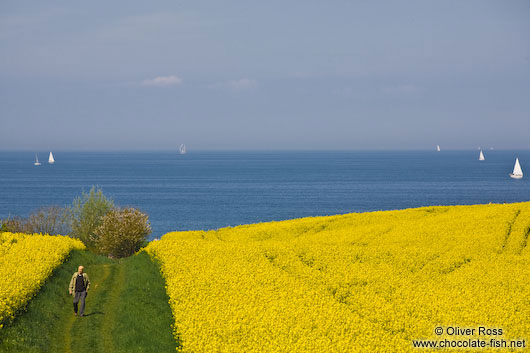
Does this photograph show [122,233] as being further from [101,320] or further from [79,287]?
[79,287]

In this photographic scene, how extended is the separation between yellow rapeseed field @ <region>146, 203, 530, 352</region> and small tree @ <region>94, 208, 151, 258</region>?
53.8 ft

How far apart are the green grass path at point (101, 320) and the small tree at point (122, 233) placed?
19872mm

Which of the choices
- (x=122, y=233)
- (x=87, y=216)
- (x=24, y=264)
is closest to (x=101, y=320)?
(x=24, y=264)

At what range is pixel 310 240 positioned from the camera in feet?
157

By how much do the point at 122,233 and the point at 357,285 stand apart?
36.8 metres

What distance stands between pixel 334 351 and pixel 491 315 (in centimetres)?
928

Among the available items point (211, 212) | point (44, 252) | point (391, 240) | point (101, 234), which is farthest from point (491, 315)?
point (211, 212)

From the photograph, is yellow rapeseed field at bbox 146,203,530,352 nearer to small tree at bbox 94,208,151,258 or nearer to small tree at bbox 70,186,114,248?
small tree at bbox 94,208,151,258

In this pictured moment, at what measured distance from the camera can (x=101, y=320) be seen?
30.8 metres

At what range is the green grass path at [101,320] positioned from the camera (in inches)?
1035

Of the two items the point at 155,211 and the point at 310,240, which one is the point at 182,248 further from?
the point at 155,211

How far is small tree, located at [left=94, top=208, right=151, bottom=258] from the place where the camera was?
6028 centimetres

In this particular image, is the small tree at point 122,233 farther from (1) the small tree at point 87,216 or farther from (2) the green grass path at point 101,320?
(2) the green grass path at point 101,320

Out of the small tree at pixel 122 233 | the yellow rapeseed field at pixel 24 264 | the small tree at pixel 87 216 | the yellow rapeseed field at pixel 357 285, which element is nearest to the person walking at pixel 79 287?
the yellow rapeseed field at pixel 24 264
